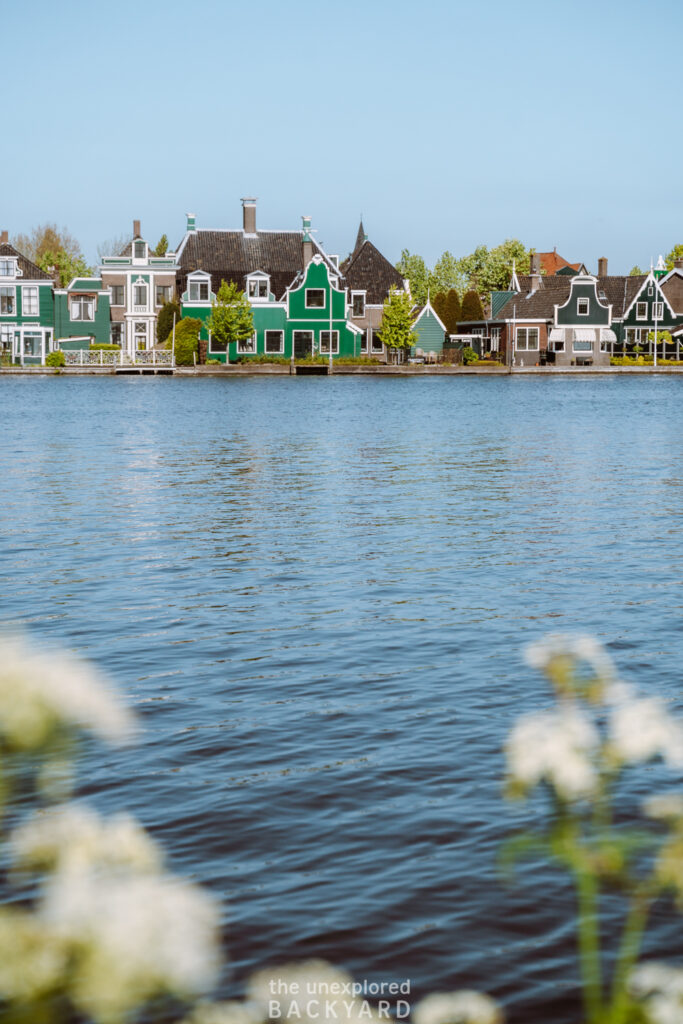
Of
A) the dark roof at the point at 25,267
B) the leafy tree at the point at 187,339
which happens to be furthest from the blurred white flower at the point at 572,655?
the dark roof at the point at 25,267

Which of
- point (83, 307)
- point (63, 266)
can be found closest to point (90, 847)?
point (83, 307)

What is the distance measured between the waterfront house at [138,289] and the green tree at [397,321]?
18.5m

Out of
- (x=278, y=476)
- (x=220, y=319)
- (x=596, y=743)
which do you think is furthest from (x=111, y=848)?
(x=220, y=319)

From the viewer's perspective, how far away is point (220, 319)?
96.9 m

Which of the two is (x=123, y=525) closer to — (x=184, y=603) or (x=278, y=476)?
(x=184, y=603)

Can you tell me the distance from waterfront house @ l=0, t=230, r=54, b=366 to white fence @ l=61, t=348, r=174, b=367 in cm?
438

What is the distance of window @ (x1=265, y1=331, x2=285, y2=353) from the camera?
102356mm

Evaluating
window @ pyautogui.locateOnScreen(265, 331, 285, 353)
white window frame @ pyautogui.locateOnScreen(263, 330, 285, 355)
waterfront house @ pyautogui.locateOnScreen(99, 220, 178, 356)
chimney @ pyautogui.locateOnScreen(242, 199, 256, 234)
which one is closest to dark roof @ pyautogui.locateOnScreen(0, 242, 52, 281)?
waterfront house @ pyautogui.locateOnScreen(99, 220, 178, 356)

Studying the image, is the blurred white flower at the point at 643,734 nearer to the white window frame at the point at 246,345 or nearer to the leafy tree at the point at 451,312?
the white window frame at the point at 246,345

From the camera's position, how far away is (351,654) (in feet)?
36.9

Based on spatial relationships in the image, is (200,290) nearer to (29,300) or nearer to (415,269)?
(29,300)

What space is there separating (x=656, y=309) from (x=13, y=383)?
65.8 m

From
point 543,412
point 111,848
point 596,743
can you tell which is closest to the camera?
point 111,848

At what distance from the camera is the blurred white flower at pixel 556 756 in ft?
6.82
